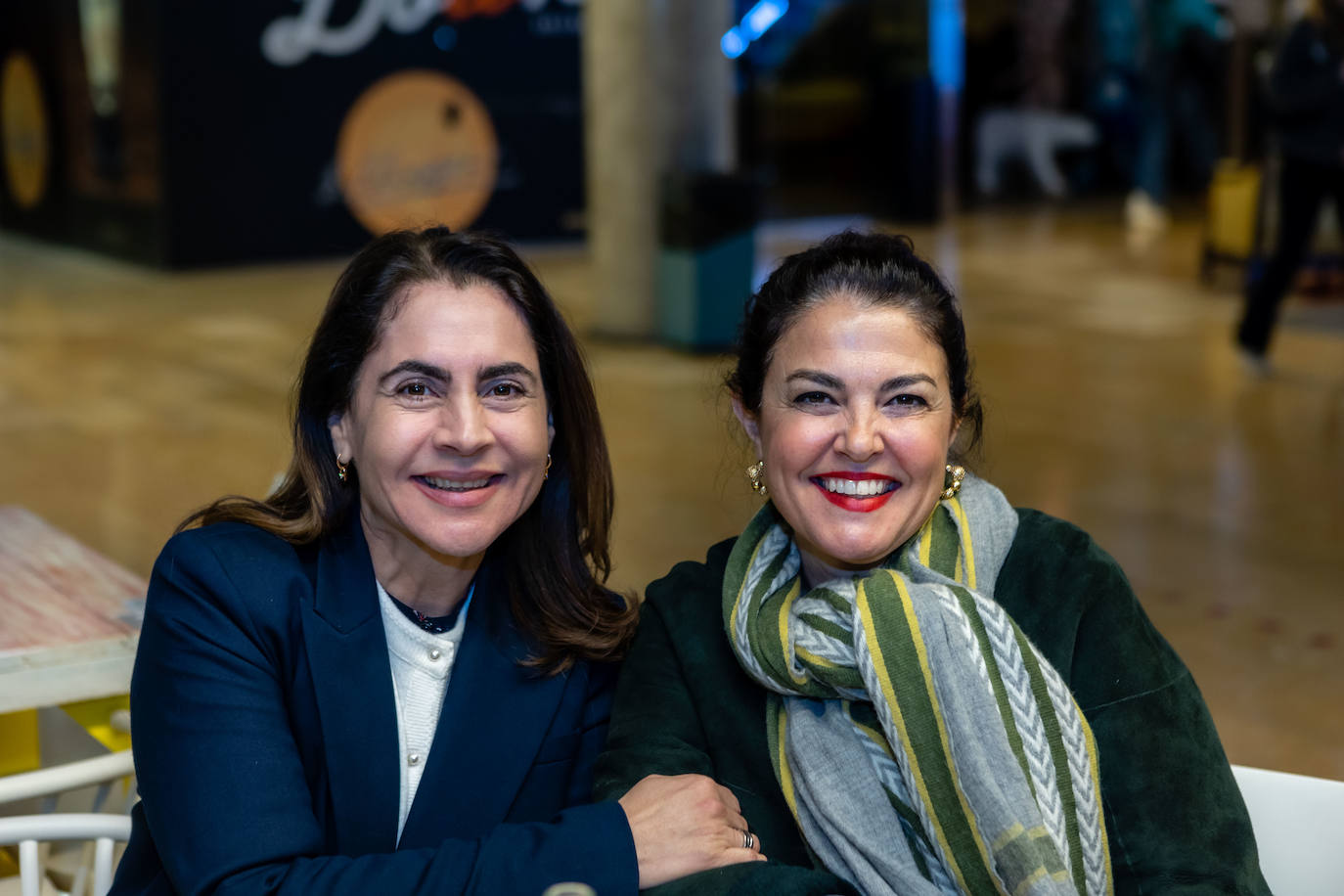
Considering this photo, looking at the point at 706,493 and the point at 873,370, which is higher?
the point at 873,370

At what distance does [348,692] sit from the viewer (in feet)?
6.00

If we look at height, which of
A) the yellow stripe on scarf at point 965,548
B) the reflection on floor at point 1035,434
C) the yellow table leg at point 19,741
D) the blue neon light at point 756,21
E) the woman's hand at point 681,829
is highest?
the blue neon light at point 756,21

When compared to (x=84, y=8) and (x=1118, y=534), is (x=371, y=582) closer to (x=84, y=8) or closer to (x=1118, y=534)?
(x=1118, y=534)

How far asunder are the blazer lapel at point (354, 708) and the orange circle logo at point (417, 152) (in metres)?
10.5

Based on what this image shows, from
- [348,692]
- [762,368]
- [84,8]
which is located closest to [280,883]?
[348,692]

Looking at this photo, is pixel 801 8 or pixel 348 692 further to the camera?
pixel 801 8

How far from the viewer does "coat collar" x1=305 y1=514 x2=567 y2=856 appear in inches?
71.9

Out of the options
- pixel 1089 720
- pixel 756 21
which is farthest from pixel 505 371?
pixel 756 21

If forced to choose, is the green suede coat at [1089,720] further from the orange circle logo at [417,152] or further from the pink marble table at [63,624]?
the orange circle logo at [417,152]

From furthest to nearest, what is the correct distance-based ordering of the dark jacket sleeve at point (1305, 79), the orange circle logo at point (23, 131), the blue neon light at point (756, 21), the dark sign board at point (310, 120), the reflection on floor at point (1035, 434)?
1. the orange circle logo at point (23, 131)
2. the blue neon light at point (756, 21)
3. the dark sign board at point (310, 120)
4. the dark jacket sleeve at point (1305, 79)
5. the reflection on floor at point (1035, 434)

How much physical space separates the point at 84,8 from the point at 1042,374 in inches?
327

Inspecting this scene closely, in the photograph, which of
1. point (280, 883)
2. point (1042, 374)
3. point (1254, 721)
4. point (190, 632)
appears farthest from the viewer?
point (1042, 374)

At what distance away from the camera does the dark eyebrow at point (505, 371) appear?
6.02ft

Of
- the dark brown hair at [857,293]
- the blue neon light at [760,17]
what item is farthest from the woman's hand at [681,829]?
the blue neon light at [760,17]
